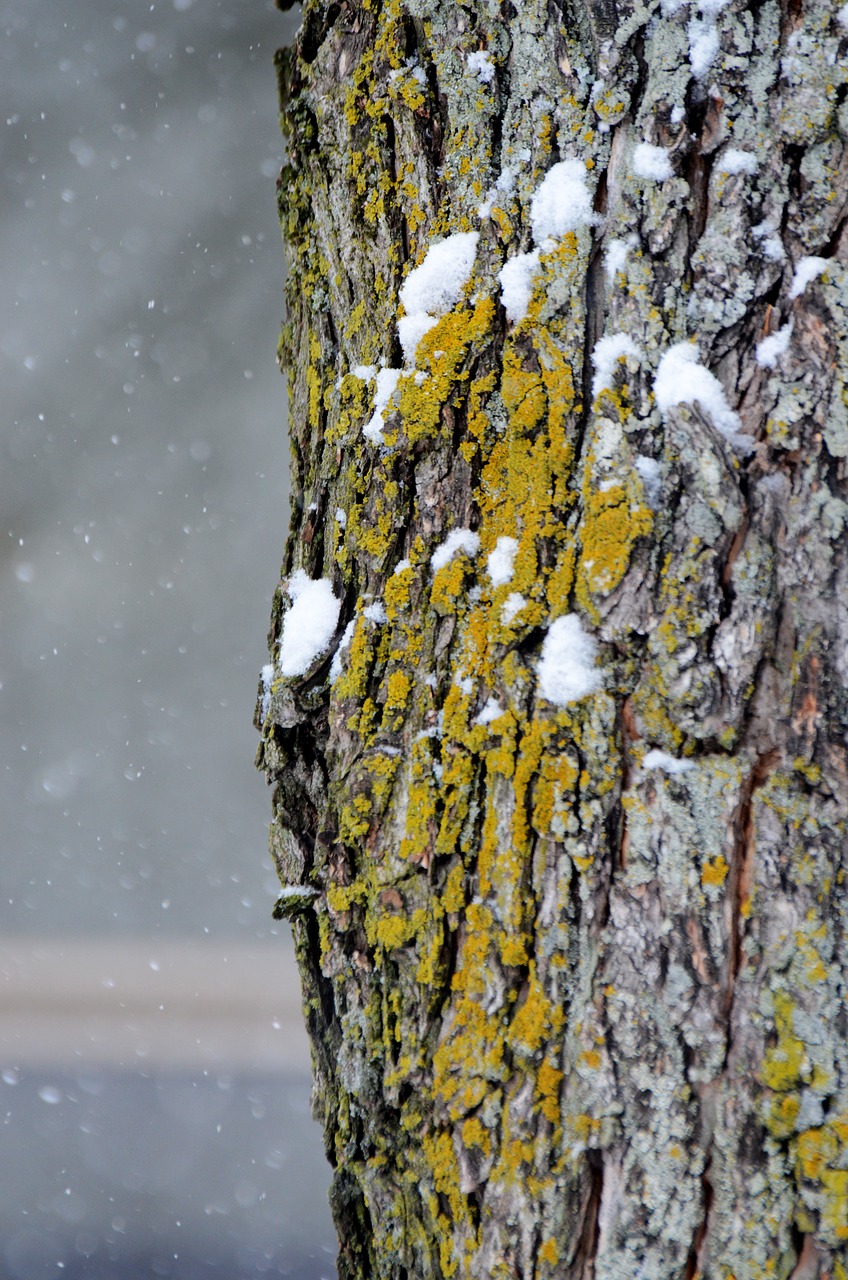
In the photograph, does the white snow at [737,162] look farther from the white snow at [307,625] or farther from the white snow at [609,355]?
the white snow at [307,625]

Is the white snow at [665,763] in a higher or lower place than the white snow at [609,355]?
lower

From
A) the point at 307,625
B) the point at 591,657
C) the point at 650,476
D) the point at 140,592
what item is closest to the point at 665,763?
the point at 591,657

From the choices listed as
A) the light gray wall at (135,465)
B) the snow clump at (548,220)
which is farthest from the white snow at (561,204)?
the light gray wall at (135,465)

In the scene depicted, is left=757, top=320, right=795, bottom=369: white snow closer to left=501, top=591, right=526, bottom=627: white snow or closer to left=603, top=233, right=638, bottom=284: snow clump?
left=603, top=233, right=638, bottom=284: snow clump

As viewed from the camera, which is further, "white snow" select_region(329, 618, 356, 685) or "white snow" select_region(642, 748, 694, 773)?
"white snow" select_region(329, 618, 356, 685)

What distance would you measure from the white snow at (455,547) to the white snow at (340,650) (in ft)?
0.29

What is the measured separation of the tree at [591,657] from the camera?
52 centimetres

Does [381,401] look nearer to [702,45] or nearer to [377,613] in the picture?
[377,613]

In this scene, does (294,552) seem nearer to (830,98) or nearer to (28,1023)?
(830,98)

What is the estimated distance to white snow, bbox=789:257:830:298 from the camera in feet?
1.75

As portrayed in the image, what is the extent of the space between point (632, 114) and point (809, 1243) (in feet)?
2.40

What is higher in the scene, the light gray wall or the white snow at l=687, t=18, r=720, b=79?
the light gray wall

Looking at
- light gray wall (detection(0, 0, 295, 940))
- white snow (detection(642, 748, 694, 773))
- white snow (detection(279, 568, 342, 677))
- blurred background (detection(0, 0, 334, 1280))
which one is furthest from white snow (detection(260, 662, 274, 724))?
light gray wall (detection(0, 0, 295, 940))

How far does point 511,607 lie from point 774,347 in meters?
0.24
